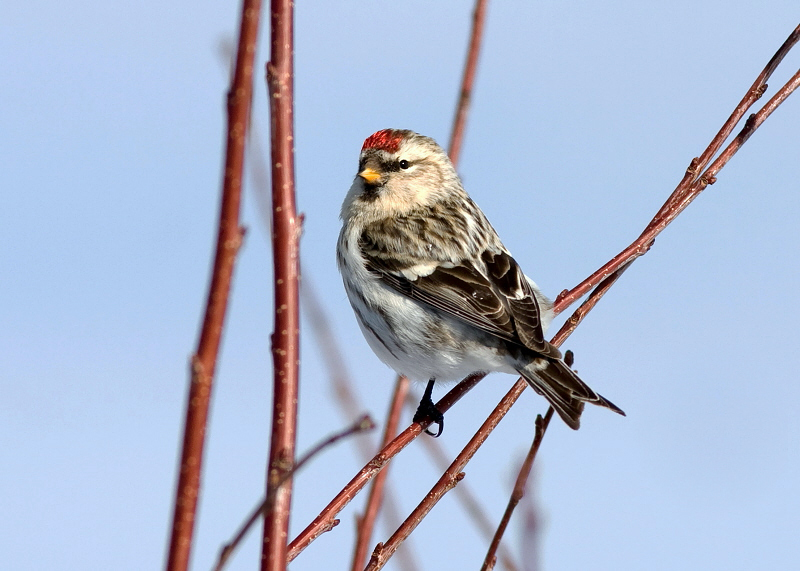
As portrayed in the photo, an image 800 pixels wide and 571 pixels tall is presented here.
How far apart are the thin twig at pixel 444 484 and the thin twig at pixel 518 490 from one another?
0.63 feet

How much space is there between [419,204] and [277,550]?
12.3 feet

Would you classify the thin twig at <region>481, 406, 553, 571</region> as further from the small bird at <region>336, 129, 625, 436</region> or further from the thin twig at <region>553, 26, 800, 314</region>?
the thin twig at <region>553, 26, 800, 314</region>

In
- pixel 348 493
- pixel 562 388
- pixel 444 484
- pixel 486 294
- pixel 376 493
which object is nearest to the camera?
pixel 348 493

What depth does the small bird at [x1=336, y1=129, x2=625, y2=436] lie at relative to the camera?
13.9 ft

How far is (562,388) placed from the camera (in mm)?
3934

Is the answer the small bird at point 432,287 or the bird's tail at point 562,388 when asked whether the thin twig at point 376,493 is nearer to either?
the small bird at point 432,287

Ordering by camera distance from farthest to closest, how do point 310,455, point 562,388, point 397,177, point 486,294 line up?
point 397,177
point 486,294
point 562,388
point 310,455

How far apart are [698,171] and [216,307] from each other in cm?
272

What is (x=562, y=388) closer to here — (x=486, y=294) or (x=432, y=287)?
(x=486, y=294)

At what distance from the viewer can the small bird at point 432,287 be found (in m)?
4.23

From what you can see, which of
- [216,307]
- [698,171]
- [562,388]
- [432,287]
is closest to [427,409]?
[432,287]

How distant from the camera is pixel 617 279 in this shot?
3809 millimetres

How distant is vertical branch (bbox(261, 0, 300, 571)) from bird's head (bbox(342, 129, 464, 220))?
338cm

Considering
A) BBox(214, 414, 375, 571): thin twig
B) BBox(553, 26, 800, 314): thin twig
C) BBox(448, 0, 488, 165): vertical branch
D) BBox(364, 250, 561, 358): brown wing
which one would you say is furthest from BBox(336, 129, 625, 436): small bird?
BBox(214, 414, 375, 571): thin twig
